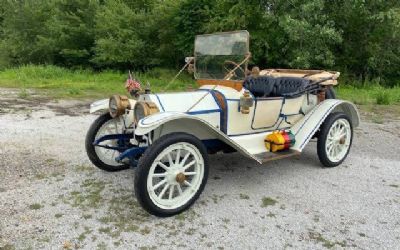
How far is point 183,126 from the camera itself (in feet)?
12.9

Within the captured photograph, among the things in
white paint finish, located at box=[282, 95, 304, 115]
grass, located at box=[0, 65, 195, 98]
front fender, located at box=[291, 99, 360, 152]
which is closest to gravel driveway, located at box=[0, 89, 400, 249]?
front fender, located at box=[291, 99, 360, 152]

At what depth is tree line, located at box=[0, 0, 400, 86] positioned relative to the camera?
12867 mm

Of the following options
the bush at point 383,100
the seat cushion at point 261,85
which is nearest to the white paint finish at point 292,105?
the seat cushion at point 261,85

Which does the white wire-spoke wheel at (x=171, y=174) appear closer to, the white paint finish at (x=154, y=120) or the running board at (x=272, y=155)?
the white paint finish at (x=154, y=120)

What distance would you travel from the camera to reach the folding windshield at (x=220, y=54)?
4.40 metres

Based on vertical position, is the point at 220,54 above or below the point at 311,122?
above

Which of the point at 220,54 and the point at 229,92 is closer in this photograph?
the point at 229,92

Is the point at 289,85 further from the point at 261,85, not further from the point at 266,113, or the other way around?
the point at 266,113

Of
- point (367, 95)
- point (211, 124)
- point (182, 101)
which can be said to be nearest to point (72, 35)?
point (367, 95)

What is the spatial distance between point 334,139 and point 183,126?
2.12 m

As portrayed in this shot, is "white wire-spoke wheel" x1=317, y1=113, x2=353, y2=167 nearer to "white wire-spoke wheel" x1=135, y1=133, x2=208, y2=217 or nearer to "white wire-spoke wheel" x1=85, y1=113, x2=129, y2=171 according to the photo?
"white wire-spoke wheel" x1=135, y1=133, x2=208, y2=217

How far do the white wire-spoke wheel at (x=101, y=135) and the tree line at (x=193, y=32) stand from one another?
8.96m

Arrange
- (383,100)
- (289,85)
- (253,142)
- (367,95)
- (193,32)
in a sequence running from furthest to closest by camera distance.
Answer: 1. (193,32)
2. (367,95)
3. (383,100)
4. (289,85)
5. (253,142)

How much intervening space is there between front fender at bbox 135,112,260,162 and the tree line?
8992 millimetres
